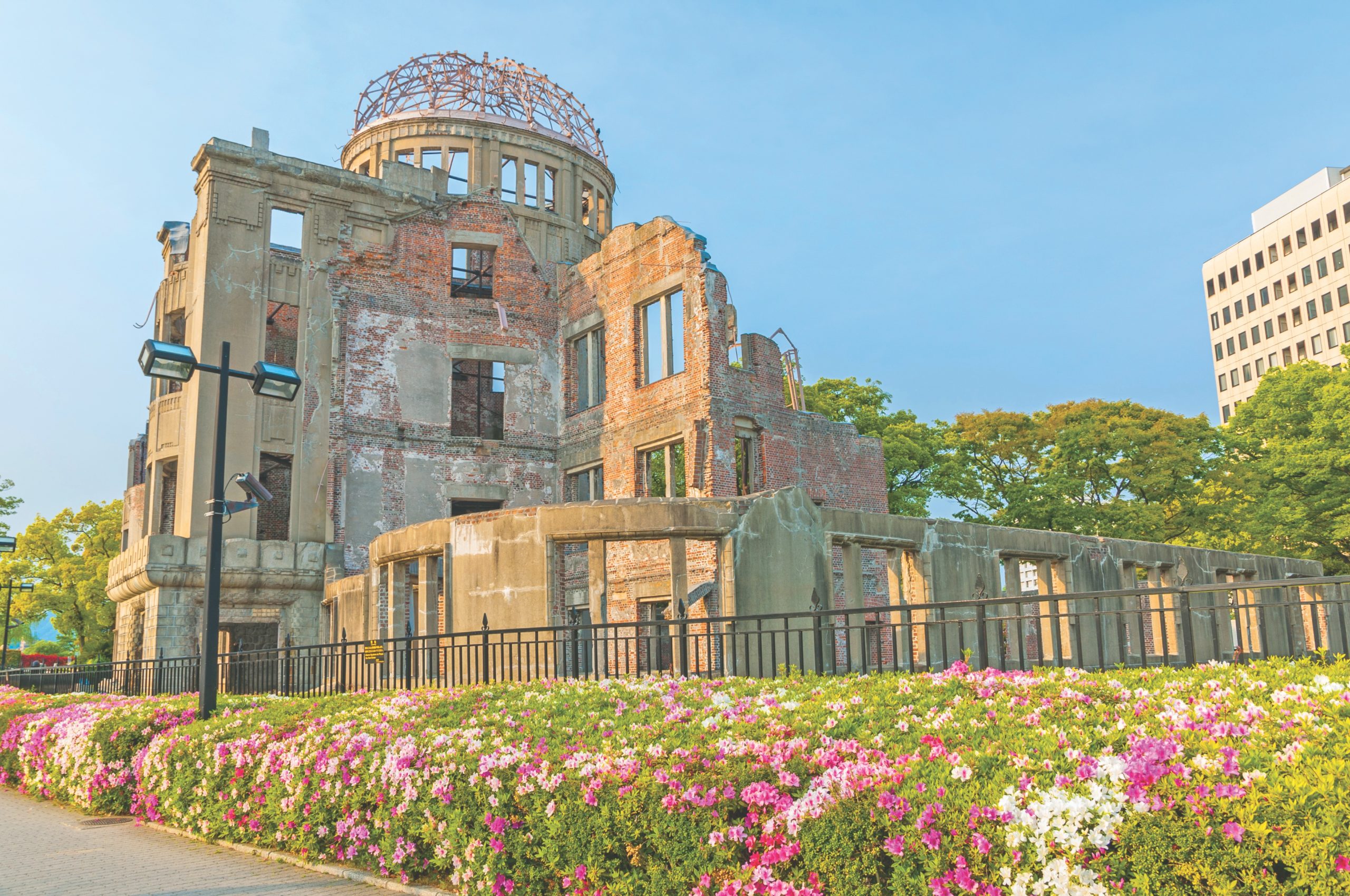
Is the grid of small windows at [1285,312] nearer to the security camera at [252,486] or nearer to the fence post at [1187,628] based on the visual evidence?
the fence post at [1187,628]

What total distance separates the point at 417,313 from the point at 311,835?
23633mm

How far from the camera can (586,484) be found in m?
30.6

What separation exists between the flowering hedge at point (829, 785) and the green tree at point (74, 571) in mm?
41725

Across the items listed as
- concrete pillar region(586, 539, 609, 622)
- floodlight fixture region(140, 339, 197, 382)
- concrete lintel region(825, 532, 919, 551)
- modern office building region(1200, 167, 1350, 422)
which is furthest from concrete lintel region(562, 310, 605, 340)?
modern office building region(1200, 167, 1350, 422)

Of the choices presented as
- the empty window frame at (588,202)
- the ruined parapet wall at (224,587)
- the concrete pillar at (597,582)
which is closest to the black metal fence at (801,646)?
the concrete pillar at (597,582)

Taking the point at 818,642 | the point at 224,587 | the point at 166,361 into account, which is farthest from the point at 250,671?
the point at 818,642

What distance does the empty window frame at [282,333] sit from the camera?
30531 mm

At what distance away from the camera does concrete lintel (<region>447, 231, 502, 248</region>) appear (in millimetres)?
31577

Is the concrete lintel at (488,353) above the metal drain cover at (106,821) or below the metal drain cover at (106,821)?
above

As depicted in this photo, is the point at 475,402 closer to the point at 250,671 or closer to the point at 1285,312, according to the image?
the point at 250,671

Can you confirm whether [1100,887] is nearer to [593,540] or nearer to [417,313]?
[593,540]

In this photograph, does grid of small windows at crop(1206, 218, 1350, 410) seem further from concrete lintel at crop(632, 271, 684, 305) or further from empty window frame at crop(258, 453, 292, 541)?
empty window frame at crop(258, 453, 292, 541)

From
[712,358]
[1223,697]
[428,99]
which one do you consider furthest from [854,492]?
[1223,697]

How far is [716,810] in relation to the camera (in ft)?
18.0
